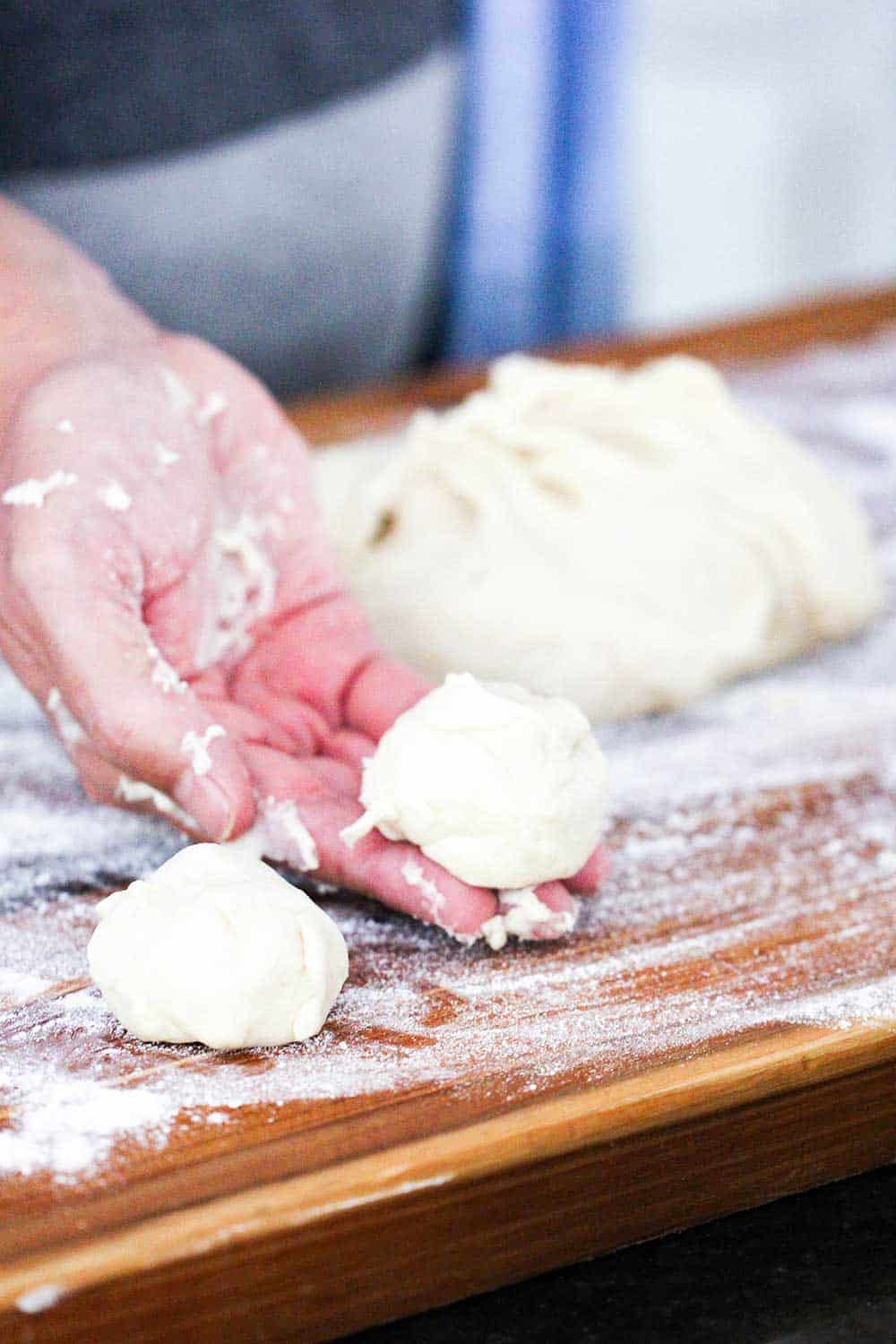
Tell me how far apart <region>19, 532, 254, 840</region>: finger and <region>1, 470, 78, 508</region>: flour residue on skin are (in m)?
0.05

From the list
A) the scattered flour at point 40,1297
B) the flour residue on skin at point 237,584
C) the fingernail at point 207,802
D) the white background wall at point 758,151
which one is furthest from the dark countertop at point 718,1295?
the white background wall at point 758,151

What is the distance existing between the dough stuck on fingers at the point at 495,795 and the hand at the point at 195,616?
1.0 inches

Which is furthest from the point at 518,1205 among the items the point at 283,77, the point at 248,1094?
the point at 283,77

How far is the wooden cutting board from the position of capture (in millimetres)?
714

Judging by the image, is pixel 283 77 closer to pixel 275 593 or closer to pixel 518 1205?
pixel 275 593

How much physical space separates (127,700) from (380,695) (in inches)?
10.2

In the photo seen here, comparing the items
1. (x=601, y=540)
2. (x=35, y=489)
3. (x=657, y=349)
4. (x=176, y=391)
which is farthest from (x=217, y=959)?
(x=657, y=349)

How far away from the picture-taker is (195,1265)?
70 centimetres

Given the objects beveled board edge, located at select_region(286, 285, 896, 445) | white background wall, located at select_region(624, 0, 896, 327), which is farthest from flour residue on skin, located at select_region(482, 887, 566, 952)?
white background wall, located at select_region(624, 0, 896, 327)

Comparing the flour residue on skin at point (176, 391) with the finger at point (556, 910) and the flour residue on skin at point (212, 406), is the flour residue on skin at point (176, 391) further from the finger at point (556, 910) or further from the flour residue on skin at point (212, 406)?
the finger at point (556, 910)

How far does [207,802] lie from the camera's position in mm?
944

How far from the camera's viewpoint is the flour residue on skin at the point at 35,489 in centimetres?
102

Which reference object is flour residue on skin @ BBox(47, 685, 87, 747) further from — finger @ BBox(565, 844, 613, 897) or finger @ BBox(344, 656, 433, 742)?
finger @ BBox(565, 844, 613, 897)

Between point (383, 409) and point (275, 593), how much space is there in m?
0.93
